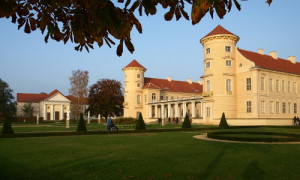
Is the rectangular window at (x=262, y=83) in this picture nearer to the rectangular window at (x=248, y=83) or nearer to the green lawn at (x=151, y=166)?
the rectangular window at (x=248, y=83)

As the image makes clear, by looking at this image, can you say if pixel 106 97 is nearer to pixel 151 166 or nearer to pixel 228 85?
pixel 228 85

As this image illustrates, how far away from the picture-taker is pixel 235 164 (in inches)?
338

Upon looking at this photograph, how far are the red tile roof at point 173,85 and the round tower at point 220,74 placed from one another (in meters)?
23.0

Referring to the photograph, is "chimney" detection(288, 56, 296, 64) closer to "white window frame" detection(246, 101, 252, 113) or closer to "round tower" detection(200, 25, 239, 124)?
"round tower" detection(200, 25, 239, 124)

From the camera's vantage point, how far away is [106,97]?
4662cm

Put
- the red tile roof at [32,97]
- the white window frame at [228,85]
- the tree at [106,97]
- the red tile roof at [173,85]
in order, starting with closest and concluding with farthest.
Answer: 1. the white window frame at [228,85]
2. the tree at [106,97]
3. the red tile roof at [173,85]
4. the red tile roof at [32,97]

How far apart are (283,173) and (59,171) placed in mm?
6002

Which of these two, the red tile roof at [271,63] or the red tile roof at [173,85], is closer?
the red tile roof at [271,63]

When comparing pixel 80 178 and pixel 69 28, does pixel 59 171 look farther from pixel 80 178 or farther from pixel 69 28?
pixel 69 28

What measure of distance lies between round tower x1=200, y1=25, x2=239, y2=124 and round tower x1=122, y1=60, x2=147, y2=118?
23.2 metres

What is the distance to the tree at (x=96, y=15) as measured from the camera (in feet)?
7.70

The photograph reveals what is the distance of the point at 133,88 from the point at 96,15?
62.2 m

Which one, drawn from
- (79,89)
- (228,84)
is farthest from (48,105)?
(228,84)

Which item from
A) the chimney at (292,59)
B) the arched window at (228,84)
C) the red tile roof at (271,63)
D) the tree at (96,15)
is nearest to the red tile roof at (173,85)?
the arched window at (228,84)
